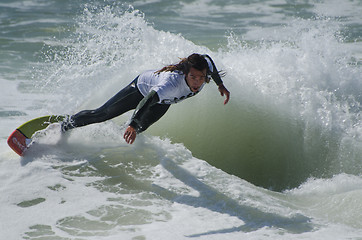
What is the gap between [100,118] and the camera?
440 centimetres

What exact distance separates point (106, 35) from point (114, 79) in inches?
33.7

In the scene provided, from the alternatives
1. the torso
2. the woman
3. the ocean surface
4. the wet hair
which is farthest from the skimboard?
the wet hair

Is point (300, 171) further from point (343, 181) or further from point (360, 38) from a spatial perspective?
point (360, 38)

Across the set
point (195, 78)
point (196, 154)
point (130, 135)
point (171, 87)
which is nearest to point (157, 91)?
point (171, 87)

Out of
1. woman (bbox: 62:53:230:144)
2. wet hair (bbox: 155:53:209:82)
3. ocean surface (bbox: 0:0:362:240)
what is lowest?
ocean surface (bbox: 0:0:362:240)

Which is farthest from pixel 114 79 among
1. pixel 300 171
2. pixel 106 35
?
pixel 300 171

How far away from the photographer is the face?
12.4 feet

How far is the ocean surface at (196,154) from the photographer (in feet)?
11.3

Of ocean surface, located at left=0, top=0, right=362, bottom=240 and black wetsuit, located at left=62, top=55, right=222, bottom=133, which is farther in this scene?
black wetsuit, located at left=62, top=55, right=222, bottom=133

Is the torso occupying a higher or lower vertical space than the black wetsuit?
higher

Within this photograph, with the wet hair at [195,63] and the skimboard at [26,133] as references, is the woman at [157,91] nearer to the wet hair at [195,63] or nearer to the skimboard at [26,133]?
the wet hair at [195,63]

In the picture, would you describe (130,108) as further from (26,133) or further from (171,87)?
(26,133)

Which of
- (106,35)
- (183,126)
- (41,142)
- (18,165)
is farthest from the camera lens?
(106,35)

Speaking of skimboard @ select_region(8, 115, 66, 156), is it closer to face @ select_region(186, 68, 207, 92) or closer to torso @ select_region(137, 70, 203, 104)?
torso @ select_region(137, 70, 203, 104)
